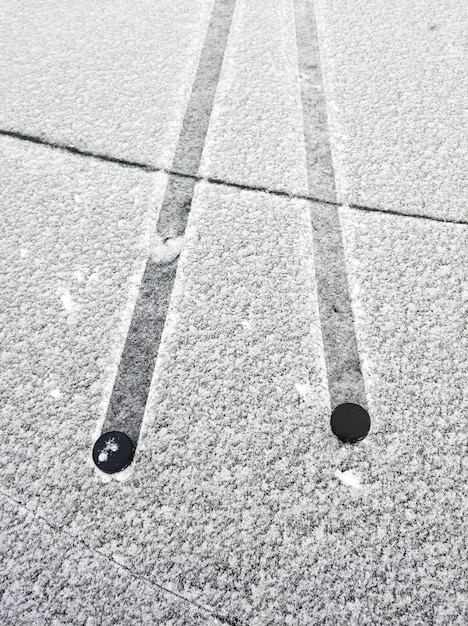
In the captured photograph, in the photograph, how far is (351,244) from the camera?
1.92 meters

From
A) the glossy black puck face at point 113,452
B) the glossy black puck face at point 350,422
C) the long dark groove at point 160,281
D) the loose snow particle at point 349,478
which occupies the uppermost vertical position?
the long dark groove at point 160,281

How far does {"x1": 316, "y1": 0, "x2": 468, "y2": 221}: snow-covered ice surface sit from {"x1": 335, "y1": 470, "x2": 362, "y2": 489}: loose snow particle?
3.58 ft

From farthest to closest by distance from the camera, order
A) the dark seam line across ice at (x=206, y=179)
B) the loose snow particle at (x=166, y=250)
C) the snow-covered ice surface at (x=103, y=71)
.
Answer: the snow-covered ice surface at (x=103, y=71) < the dark seam line across ice at (x=206, y=179) < the loose snow particle at (x=166, y=250)

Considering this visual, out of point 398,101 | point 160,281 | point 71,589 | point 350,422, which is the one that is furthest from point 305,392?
point 398,101

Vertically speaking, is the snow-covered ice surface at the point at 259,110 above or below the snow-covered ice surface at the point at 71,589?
above

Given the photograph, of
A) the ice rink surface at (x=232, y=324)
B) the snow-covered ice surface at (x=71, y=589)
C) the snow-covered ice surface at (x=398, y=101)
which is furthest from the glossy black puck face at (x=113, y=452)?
the snow-covered ice surface at (x=398, y=101)

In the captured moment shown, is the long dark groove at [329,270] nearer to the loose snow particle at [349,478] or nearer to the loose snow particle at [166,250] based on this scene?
the loose snow particle at [349,478]

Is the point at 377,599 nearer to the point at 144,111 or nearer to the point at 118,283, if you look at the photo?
the point at 118,283

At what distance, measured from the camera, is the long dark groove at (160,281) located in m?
1.52

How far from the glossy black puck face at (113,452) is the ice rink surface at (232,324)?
34 mm

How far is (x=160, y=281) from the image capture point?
180 cm

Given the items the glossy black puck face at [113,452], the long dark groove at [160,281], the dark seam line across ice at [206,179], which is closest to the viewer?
the glossy black puck face at [113,452]

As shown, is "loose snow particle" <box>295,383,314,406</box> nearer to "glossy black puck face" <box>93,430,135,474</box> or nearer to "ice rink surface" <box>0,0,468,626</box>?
"ice rink surface" <box>0,0,468,626</box>

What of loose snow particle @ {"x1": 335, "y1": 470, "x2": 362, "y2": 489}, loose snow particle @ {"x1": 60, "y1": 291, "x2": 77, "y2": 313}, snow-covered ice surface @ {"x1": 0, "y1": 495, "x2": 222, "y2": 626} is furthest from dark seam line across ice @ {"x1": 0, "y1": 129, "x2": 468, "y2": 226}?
snow-covered ice surface @ {"x1": 0, "y1": 495, "x2": 222, "y2": 626}
